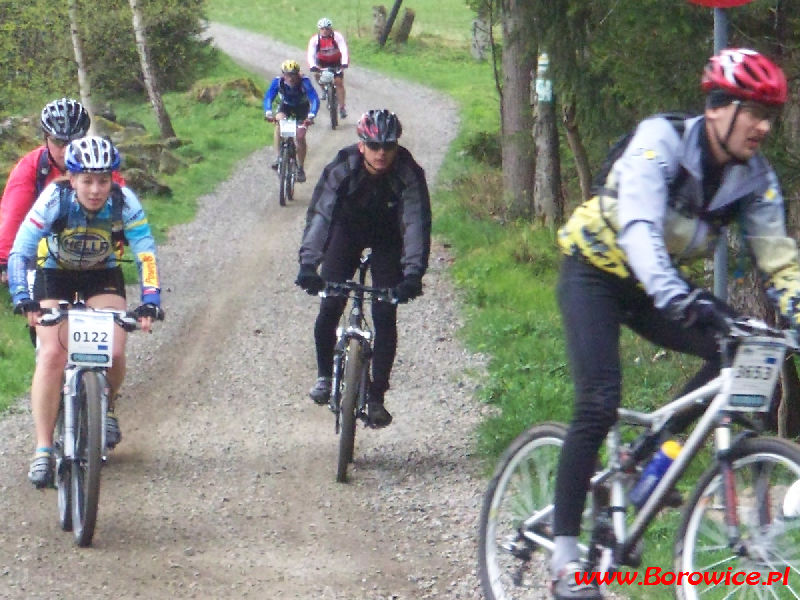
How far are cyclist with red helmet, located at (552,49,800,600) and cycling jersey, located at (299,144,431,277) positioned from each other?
274cm

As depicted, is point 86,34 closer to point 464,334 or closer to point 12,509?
point 464,334

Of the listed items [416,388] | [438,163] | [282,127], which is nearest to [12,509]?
[416,388]

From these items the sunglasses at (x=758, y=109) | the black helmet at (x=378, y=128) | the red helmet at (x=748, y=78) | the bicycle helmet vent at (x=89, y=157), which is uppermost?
the red helmet at (x=748, y=78)

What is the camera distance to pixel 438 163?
2106cm

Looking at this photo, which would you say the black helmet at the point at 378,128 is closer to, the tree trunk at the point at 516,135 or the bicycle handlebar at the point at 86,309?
the bicycle handlebar at the point at 86,309

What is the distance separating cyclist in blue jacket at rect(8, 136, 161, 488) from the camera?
6559 mm

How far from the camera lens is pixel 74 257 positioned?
6953 millimetres

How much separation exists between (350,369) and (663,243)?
3.50 metres

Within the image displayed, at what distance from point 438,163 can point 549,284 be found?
858 centimetres

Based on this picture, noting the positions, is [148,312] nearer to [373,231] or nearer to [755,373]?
[373,231]

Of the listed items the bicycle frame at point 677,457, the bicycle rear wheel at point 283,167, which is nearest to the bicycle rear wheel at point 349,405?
the bicycle frame at point 677,457

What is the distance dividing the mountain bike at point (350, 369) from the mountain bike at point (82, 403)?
1390 mm

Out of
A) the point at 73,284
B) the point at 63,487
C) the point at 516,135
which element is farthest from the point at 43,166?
the point at 516,135

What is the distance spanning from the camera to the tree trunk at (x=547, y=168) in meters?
14.4
